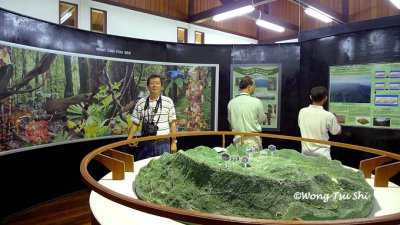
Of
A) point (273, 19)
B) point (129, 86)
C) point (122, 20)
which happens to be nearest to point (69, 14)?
point (122, 20)

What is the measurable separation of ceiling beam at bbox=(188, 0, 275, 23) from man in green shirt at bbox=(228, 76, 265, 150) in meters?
3.85

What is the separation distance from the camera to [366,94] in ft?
Answer: 13.0

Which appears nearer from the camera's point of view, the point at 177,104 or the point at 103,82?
the point at 103,82

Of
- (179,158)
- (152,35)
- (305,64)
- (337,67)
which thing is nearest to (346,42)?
(337,67)

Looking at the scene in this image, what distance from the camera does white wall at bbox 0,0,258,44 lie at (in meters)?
6.34

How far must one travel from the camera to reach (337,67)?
423 cm

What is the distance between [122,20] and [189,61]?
4066 millimetres

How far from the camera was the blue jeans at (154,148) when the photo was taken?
3.61 m

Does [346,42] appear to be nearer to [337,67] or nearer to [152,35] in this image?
[337,67]

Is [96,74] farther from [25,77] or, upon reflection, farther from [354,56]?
[354,56]

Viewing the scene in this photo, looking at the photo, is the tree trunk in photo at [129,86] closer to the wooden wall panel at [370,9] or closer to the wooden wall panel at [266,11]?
the wooden wall panel at [266,11]

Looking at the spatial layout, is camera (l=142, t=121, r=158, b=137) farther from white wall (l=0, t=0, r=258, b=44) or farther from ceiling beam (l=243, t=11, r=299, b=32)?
ceiling beam (l=243, t=11, r=299, b=32)

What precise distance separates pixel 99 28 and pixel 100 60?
388 centimetres

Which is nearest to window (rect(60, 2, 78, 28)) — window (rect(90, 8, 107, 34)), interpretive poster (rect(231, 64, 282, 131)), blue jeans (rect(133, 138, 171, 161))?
window (rect(90, 8, 107, 34))
